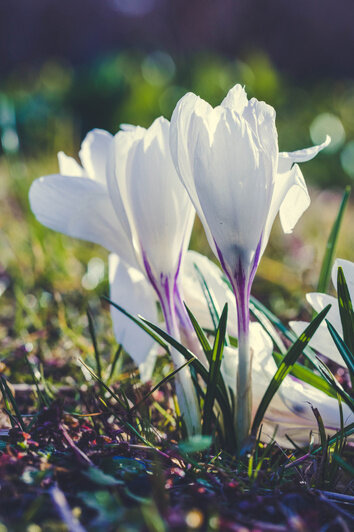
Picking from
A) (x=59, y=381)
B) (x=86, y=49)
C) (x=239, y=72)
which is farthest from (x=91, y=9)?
(x=59, y=381)

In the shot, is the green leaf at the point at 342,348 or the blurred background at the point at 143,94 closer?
the green leaf at the point at 342,348

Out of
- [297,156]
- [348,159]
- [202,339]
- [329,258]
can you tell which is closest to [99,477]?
[202,339]

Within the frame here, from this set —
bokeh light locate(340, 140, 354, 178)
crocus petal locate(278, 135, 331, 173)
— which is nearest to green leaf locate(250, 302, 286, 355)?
crocus petal locate(278, 135, 331, 173)

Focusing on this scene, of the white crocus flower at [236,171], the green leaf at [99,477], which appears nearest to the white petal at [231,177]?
the white crocus flower at [236,171]

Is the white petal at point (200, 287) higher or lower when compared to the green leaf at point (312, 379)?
higher

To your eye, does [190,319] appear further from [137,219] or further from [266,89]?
[266,89]

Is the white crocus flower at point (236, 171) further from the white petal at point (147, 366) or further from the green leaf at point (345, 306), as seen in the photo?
the white petal at point (147, 366)

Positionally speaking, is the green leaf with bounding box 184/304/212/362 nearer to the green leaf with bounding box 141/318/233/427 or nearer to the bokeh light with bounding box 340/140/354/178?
the green leaf with bounding box 141/318/233/427
